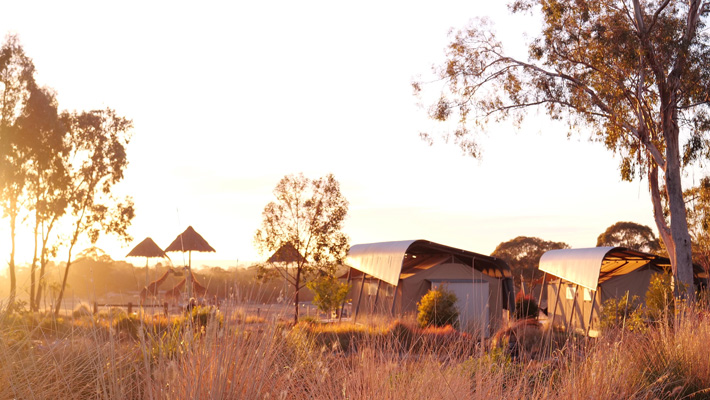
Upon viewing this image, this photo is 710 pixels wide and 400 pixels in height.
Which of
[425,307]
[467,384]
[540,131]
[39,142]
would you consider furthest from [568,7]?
[39,142]

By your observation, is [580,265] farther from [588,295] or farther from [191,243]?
[191,243]

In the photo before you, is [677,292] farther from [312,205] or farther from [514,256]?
[514,256]

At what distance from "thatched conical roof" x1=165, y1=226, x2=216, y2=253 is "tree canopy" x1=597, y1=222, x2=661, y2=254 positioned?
30.7 meters

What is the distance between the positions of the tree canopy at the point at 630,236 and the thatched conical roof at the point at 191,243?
30.7 metres

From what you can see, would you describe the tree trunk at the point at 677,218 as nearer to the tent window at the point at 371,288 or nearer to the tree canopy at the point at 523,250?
the tent window at the point at 371,288

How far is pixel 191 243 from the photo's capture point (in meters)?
19.6

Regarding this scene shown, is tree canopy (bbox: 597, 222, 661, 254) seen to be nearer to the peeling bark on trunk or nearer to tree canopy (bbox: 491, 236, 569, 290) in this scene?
tree canopy (bbox: 491, 236, 569, 290)

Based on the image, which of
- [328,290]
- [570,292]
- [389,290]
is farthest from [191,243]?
[570,292]

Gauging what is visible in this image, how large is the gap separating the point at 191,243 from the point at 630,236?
33.6 meters

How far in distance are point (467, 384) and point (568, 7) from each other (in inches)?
625

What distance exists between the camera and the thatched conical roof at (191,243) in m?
19.6

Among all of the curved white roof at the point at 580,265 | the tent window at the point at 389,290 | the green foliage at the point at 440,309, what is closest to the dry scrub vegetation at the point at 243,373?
the green foliage at the point at 440,309

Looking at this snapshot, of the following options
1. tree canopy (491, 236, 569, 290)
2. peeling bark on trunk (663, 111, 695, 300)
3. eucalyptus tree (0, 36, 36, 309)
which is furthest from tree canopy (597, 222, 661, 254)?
eucalyptus tree (0, 36, 36, 309)

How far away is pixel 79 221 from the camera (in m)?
26.6
